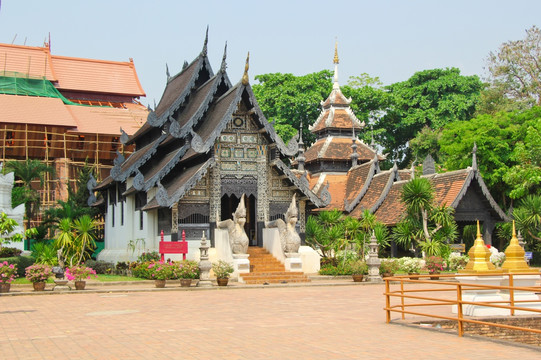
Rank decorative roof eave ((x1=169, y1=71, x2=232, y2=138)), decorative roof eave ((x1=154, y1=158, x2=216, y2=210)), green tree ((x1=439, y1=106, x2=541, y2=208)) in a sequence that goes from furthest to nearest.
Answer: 1. green tree ((x1=439, y1=106, x2=541, y2=208))
2. decorative roof eave ((x1=169, y1=71, x2=232, y2=138))
3. decorative roof eave ((x1=154, y1=158, x2=216, y2=210))

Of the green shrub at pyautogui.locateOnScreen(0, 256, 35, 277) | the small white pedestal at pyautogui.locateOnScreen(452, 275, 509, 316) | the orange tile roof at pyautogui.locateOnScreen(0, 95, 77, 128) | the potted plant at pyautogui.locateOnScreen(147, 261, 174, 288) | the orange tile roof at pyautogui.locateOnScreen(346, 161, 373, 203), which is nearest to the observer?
the small white pedestal at pyautogui.locateOnScreen(452, 275, 509, 316)

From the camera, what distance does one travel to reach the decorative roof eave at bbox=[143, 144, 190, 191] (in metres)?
26.0

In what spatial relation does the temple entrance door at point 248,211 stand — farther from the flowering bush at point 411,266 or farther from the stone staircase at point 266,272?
the flowering bush at point 411,266

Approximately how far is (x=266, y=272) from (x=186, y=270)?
3.19 metres

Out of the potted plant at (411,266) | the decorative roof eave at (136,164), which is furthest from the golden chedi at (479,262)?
the decorative roof eave at (136,164)

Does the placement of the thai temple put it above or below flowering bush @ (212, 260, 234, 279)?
above

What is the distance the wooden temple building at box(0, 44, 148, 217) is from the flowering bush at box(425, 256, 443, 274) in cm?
2500

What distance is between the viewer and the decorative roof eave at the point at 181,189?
24.8m

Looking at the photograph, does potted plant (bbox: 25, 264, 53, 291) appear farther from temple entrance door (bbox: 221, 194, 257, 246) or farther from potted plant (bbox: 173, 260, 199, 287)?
temple entrance door (bbox: 221, 194, 257, 246)

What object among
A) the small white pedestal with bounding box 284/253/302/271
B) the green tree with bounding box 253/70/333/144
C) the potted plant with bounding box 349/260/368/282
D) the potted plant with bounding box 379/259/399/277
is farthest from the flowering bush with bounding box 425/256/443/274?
the green tree with bounding box 253/70/333/144

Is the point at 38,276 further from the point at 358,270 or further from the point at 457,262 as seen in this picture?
the point at 457,262

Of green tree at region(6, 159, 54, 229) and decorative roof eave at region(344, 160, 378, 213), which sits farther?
green tree at region(6, 159, 54, 229)

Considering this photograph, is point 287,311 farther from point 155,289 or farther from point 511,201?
point 511,201

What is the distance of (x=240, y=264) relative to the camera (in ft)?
78.3
